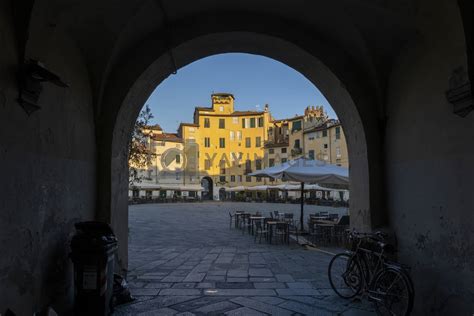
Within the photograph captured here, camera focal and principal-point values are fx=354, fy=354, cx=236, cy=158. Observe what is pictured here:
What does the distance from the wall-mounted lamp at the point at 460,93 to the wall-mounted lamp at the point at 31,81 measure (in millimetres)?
3966

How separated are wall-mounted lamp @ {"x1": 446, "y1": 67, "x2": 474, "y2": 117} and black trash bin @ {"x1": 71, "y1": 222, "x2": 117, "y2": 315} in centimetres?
410

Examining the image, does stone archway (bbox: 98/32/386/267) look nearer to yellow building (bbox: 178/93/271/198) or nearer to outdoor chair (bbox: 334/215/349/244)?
outdoor chair (bbox: 334/215/349/244)

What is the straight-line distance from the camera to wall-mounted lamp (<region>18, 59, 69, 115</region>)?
3.28 m

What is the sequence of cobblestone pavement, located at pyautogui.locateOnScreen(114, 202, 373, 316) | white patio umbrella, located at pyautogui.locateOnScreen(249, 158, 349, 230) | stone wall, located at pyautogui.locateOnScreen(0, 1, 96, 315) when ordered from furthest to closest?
white patio umbrella, located at pyautogui.locateOnScreen(249, 158, 349, 230) < cobblestone pavement, located at pyautogui.locateOnScreen(114, 202, 373, 316) < stone wall, located at pyautogui.locateOnScreen(0, 1, 96, 315)

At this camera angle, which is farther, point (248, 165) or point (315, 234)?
point (248, 165)

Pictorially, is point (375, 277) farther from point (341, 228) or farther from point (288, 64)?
point (341, 228)

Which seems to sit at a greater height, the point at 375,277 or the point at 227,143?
the point at 227,143

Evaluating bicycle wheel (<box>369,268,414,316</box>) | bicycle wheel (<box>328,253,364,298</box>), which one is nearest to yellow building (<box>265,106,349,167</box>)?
bicycle wheel (<box>328,253,364,298</box>)

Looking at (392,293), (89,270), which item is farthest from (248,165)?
(89,270)

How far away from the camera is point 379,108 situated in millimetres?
5430

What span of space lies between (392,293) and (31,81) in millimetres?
4447

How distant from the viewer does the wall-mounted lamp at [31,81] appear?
328 centimetres

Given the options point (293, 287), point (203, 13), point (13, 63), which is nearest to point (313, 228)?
point (293, 287)

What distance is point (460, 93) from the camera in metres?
3.51
